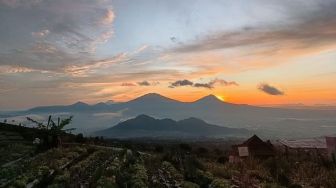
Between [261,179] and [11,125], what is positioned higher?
[11,125]

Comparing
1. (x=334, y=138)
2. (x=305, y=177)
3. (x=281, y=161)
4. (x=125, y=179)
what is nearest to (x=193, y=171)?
(x=125, y=179)

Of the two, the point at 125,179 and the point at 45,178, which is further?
the point at 45,178

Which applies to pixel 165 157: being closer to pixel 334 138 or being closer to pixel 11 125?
pixel 334 138

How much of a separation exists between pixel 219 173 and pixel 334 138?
1339 centimetres

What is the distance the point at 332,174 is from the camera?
2269 centimetres

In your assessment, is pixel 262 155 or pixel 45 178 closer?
pixel 45 178

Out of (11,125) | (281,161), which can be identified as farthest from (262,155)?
(11,125)

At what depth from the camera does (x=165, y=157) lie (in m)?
38.2

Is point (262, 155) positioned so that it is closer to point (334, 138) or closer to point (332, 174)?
point (334, 138)

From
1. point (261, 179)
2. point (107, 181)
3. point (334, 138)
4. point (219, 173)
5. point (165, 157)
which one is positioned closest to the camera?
point (107, 181)

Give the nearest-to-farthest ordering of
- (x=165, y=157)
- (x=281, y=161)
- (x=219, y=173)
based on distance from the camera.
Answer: (x=219, y=173), (x=281, y=161), (x=165, y=157)

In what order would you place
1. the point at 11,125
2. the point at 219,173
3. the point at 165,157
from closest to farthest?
1. the point at 219,173
2. the point at 165,157
3. the point at 11,125

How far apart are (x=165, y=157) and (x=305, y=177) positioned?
16.3 metres

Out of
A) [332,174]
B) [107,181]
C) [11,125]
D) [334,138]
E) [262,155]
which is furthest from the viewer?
[11,125]
